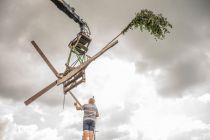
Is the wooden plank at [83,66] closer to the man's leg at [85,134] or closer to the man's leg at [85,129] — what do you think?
the man's leg at [85,129]

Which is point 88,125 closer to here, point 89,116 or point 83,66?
point 89,116

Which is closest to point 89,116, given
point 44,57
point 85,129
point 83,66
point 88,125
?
point 88,125

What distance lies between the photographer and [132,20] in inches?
444

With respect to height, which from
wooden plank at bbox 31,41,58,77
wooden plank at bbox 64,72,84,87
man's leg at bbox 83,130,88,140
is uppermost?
wooden plank at bbox 31,41,58,77

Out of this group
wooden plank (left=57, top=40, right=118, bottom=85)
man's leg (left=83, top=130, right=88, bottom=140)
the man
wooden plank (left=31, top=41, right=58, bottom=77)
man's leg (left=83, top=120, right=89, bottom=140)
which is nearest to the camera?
man's leg (left=83, top=130, right=88, bottom=140)

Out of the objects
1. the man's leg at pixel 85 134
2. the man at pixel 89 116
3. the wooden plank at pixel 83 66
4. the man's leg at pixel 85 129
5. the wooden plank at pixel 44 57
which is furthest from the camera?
the wooden plank at pixel 44 57

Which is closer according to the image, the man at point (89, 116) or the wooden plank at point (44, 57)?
the man at point (89, 116)

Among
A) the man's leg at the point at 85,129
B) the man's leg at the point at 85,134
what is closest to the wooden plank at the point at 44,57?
the man's leg at the point at 85,129

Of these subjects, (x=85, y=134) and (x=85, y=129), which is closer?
(x=85, y=134)

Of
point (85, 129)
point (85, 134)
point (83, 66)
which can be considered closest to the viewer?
point (85, 134)

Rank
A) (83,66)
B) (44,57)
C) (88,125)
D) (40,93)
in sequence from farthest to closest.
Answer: (44,57)
(40,93)
(83,66)
(88,125)

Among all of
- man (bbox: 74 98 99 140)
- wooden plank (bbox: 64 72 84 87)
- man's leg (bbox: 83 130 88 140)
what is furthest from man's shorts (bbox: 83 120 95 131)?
wooden plank (bbox: 64 72 84 87)

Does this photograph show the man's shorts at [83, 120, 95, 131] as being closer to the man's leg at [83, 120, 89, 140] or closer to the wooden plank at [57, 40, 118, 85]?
the man's leg at [83, 120, 89, 140]

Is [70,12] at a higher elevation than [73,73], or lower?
higher
